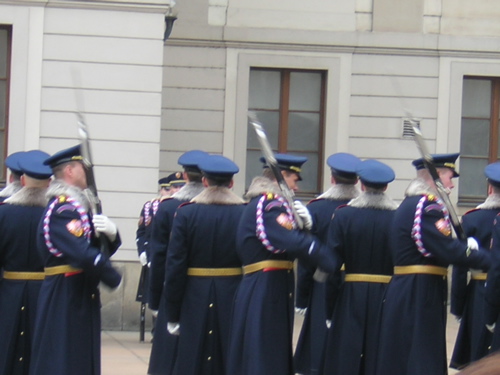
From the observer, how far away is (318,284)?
387 inches

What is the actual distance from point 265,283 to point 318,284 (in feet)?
6.89

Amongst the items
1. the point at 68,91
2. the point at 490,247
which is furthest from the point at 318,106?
the point at 490,247

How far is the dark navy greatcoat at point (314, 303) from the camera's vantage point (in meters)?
9.61

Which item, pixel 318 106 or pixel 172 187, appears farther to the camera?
pixel 318 106

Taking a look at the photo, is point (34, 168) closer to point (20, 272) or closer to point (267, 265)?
point (20, 272)

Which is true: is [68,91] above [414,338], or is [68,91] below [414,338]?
above

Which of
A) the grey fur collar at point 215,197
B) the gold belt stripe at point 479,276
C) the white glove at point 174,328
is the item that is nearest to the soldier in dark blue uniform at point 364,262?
the grey fur collar at point 215,197

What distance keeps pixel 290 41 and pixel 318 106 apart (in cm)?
109

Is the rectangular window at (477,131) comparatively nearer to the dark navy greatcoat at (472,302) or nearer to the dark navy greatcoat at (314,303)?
the dark navy greatcoat at (314,303)

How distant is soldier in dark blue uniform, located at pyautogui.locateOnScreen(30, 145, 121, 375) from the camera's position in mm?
7129

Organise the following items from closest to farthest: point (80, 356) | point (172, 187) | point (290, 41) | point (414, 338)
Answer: point (80, 356) → point (414, 338) → point (172, 187) → point (290, 41)

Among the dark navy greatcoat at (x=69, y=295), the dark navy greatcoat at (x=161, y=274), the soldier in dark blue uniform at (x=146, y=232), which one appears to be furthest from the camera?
the soldier in dark blue uniform at (x=146, y=232)

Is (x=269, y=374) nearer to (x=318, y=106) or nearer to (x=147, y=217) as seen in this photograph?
(x=147, y=217)

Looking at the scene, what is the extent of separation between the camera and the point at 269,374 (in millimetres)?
7746
